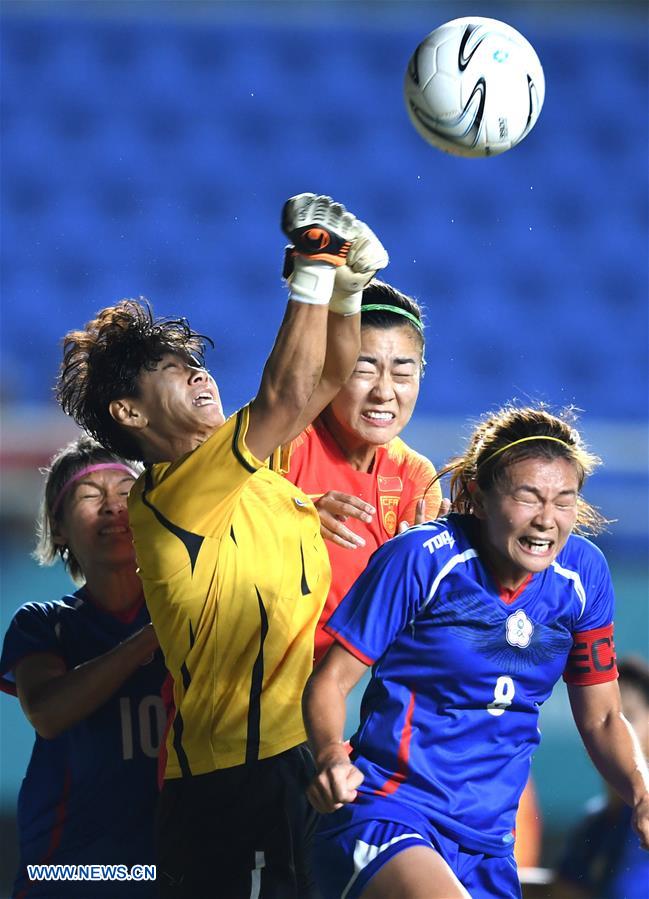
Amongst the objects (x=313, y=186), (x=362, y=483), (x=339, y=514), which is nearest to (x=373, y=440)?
(x=362, y=483)

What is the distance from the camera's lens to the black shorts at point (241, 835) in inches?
122

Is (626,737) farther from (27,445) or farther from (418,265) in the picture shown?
(418,265)

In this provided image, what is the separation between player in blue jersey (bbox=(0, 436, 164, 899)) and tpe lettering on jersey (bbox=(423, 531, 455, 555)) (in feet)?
3.03

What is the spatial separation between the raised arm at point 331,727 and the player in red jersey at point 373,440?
730 millimetres

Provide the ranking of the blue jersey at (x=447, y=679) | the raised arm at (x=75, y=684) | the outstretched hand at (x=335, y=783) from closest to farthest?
the outstretched hand at (x=335, y=783) < the blue jersey at (x=447, y=679) < the raised arm at (x=75, y=684)

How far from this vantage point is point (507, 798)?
9.96ft

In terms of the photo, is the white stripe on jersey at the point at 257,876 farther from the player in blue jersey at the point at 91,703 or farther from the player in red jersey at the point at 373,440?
the player in red jersey at the point at 373,440

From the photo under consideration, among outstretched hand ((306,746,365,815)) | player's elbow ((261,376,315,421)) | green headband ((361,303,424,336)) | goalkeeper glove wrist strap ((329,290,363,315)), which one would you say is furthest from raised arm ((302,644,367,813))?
green headband ((361,303,424,336))

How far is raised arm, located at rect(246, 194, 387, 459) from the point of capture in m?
2.97

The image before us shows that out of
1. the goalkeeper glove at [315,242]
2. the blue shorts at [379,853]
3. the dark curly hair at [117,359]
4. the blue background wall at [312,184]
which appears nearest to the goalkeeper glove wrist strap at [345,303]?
the goalkeeper glove at [315,242]

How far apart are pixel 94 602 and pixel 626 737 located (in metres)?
1.60

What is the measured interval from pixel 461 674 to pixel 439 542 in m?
0.30

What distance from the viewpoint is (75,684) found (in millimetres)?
3576

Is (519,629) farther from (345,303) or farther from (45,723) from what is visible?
(45,723)
